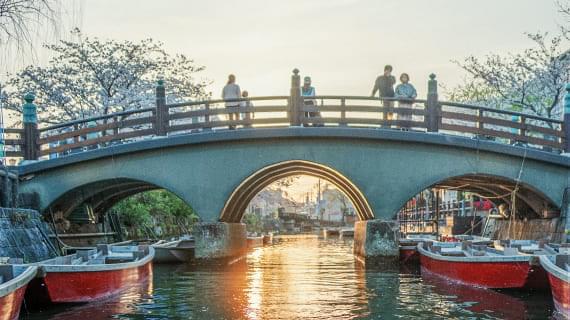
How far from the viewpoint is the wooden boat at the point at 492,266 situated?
503 inches

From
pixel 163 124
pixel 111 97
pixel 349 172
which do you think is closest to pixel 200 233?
pixel 163 124

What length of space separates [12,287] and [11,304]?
0.40 meters

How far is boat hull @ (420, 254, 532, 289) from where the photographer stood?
12.9m

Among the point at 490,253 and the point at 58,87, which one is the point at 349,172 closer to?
the point at 490,253

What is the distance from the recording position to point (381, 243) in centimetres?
1966

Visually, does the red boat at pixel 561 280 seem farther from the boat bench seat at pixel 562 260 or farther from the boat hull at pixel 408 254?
the boat hull at pixel 408 254

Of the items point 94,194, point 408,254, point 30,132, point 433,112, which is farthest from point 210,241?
point 433,112

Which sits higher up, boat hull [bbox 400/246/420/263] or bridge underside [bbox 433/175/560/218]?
bridge underside [bbox 433/175/560/218]

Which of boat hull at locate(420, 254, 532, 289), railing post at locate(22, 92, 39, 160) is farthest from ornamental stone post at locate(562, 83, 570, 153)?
railing post at locate(22, 92, 39, 160)

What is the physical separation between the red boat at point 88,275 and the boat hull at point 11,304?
1.21 m

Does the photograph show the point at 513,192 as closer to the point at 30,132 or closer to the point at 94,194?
the point at 94,194

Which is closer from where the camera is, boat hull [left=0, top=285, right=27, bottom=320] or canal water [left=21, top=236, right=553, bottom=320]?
boat hull [left=0, top=285, right=27, bottom=320]

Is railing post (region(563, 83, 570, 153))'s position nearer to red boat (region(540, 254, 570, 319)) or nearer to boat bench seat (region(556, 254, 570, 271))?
red boat (region(540, 254, 570, 319))

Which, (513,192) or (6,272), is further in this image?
(513,192)
